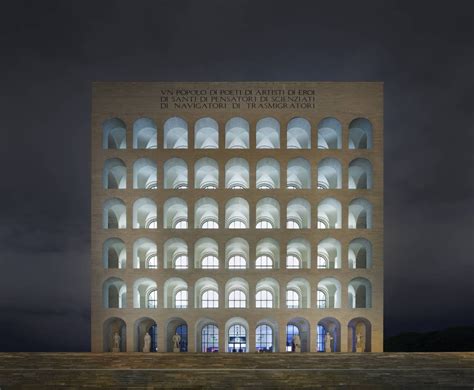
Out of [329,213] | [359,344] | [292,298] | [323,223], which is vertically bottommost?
[359,344]

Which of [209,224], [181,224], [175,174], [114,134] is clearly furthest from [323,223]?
[114,134]

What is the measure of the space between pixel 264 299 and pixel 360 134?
1352 cm

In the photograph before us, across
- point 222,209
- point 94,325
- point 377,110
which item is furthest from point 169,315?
point 377,110

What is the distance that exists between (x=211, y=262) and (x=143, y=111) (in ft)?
39.2

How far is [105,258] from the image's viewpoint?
45344 millimetres

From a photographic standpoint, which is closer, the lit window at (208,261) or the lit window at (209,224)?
the lit window at (208,261)

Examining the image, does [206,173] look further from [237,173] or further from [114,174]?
[114,174]

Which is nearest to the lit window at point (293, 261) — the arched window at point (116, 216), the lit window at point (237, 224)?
the lit window at point (237, 224)

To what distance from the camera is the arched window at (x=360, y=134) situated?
4641 centimetres

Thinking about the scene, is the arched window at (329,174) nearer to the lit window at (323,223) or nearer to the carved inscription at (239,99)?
the lit window at (323,223)

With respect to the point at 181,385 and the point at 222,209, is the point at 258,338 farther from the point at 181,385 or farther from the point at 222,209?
the point at 181,385

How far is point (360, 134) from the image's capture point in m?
Answer: 48.5

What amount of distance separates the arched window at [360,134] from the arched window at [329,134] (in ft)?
4.14

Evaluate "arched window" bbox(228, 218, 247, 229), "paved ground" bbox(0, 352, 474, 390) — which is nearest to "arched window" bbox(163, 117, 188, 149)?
"arched window" bbox(228, 218, 247, 229)
